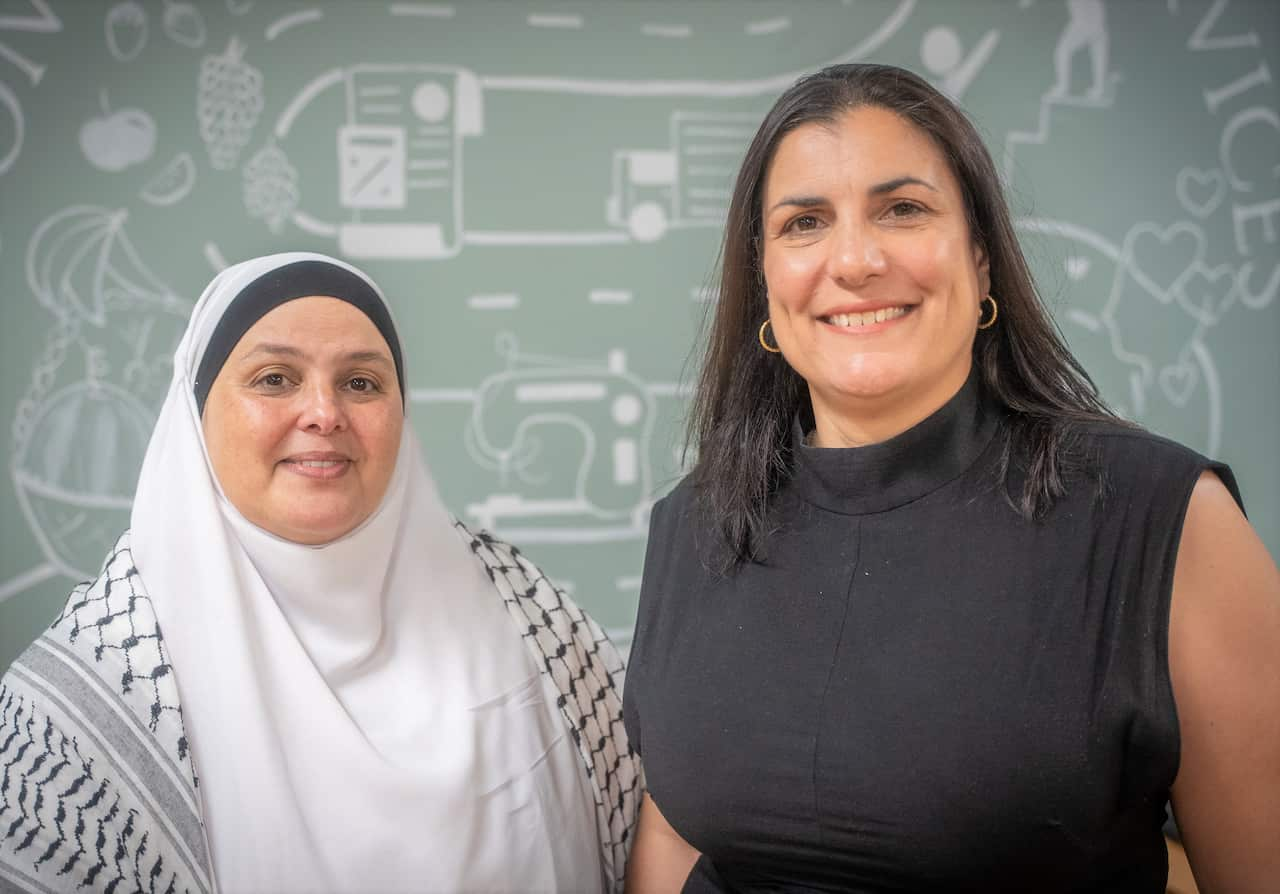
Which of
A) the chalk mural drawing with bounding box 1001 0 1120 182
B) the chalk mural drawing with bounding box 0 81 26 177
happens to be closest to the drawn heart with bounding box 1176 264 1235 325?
the chalk mural drawing with bounding box 1001 0 1120 182

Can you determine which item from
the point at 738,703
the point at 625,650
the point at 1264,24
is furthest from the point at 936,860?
the point at 1264,24

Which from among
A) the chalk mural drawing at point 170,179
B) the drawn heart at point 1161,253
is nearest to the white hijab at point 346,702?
the chalk mural drawing at point 170,179

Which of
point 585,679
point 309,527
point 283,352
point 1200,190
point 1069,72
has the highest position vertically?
point 1069,72

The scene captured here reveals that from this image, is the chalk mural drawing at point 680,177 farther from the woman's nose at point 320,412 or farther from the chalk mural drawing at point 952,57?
the woman's nose at point 320,412

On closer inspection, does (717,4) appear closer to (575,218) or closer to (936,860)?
(575,218)

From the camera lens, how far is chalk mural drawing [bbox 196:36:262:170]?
9.84 feet

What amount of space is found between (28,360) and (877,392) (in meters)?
2.44

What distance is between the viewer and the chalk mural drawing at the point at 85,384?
9.75 ft

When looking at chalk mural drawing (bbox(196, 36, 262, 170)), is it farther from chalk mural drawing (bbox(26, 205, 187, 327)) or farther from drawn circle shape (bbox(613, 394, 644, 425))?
drawn circle shape (bbox(613, 394, 644, 425))

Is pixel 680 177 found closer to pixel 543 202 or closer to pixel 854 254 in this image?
pixel 543 202

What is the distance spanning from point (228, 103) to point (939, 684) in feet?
8.25

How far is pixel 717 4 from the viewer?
3207mm

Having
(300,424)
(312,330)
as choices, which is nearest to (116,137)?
(312,330)

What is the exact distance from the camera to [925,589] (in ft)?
4.38
